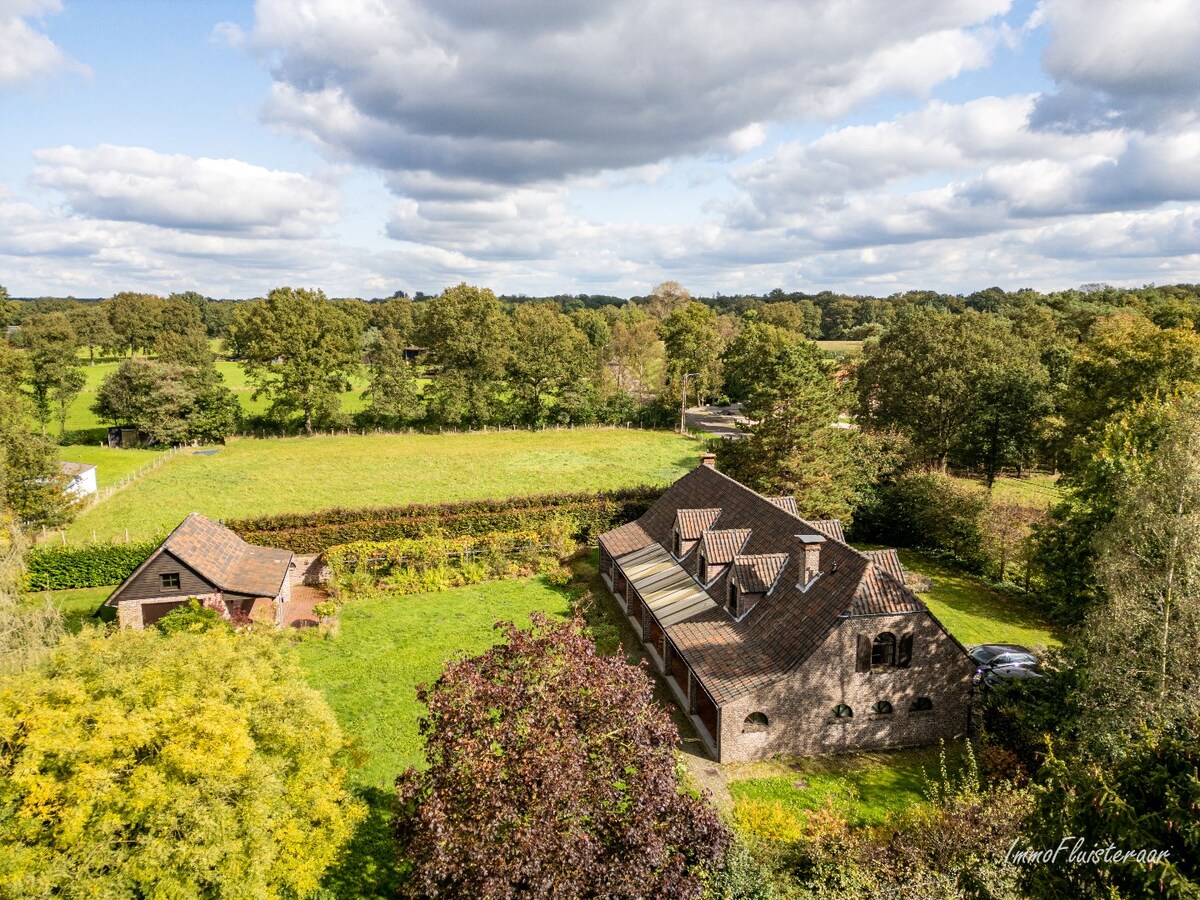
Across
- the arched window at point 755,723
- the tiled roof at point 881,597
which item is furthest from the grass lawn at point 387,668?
the tiled roof at point 881,597

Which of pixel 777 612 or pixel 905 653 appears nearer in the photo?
pixel 905 653

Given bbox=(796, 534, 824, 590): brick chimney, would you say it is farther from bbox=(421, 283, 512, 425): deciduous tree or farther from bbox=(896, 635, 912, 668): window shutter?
bbox=(421, 283, 512, 425): deciduous tree

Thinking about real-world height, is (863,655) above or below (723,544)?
below

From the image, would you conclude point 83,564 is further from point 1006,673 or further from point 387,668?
point 1006,673

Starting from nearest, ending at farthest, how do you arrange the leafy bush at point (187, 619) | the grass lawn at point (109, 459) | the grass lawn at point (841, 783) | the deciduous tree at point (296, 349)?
the grass lawn at point (841, 783) → the leafy bush at point (187, 619) → the grass lawn at point (109, 459) → the deciduous tree at point (296, 349)

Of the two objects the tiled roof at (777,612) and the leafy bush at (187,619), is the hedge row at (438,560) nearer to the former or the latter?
the leafy bush at (187,619)

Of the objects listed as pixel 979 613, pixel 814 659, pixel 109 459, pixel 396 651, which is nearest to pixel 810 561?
pixel 814 659
